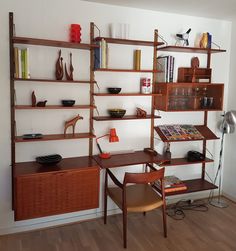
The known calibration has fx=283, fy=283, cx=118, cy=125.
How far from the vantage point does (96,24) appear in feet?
9.78

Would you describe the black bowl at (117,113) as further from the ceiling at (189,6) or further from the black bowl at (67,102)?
the ceiling at (189,6)

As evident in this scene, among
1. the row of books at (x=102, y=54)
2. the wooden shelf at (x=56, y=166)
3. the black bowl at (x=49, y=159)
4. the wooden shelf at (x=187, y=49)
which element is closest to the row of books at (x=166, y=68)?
the wooden shelf at (x=187, y=49)

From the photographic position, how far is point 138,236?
2.90m

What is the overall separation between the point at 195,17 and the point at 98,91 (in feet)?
5.04

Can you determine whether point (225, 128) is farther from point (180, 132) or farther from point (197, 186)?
point (197, 186)

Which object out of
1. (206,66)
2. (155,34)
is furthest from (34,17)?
(206,66)

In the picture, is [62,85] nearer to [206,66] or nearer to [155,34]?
[155,34]

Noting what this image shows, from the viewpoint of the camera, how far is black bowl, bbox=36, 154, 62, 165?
9.09 feet

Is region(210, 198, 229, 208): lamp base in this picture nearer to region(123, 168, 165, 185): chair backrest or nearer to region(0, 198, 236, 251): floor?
region(0, 198, 236, 251): floor

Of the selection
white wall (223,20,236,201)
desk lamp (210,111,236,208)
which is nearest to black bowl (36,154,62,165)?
desk lamp (210,111,236,208)

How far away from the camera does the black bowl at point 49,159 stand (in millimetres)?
2770

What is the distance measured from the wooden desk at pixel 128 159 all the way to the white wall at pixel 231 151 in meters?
1.17

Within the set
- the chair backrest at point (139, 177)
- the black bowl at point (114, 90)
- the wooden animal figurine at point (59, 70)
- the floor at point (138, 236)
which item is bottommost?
the floor at point (138, 236)

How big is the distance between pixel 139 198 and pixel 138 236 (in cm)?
40
